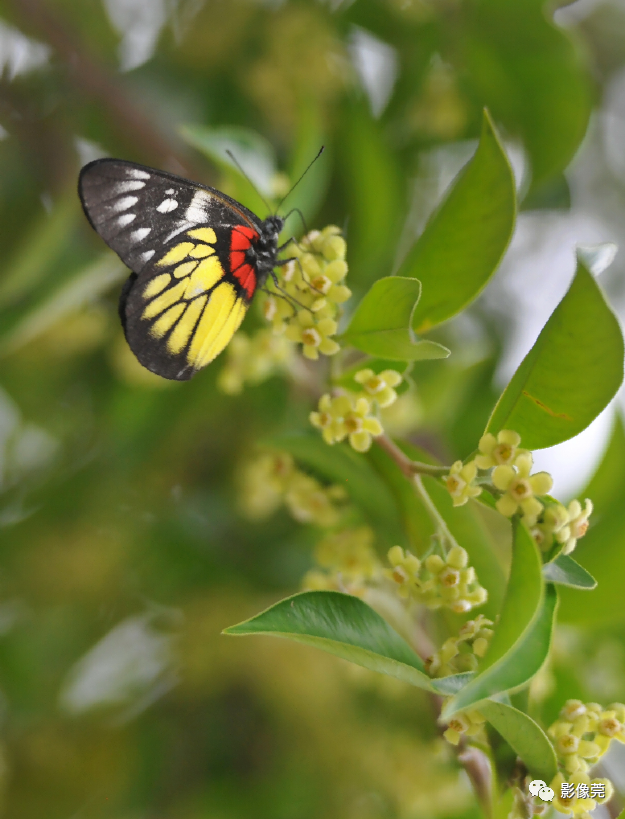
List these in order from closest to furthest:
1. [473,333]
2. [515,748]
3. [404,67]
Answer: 1. [515,748]
2. [404,67]
3. [473,333]

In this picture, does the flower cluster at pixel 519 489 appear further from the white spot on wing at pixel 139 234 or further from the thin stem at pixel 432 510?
the white spot on wing at pixel 139 234

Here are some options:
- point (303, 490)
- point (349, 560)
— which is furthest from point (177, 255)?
point (349, 560)

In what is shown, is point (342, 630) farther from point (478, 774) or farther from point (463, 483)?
point (478, 774)

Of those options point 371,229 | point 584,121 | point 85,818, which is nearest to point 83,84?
point 371,229

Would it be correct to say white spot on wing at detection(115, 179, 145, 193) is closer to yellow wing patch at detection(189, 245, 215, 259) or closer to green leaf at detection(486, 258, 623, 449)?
yellow wing patch at detection(189, 245, 215, 259)

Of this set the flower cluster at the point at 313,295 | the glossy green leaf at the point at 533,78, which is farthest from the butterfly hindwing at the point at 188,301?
the glossy green leaf at the point at 533,78

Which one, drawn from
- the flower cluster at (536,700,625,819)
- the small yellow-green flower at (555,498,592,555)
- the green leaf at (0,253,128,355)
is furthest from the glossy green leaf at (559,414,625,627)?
the green leaf at (0,253,128,355)

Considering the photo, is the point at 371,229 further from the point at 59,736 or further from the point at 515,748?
the point at 59,736
